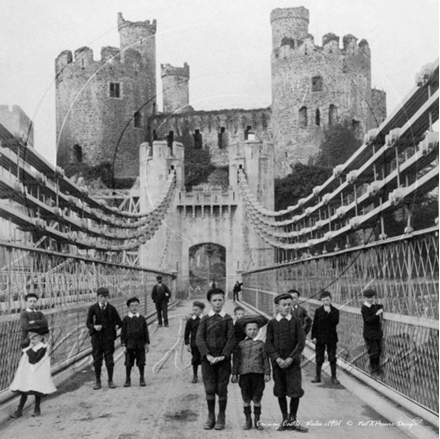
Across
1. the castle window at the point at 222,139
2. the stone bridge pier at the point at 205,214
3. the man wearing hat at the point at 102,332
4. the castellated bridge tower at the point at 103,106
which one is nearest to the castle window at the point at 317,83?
the castle window at the point at 222,139

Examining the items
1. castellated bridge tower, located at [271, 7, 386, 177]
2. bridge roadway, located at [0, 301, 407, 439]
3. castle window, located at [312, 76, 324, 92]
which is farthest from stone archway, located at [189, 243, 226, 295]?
bridge roadway, located at [0, 301, 407, 439]

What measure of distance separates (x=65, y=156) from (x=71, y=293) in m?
41.3

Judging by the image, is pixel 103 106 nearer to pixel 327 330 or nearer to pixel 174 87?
pixel 174 87

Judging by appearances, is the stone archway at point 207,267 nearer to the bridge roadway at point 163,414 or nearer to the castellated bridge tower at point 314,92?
the castellated bridge tower at point 314,92

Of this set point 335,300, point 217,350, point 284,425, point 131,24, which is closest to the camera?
point 284,425

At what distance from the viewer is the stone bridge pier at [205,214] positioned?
32188 millimetres

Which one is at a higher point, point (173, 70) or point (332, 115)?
point (173, 70)

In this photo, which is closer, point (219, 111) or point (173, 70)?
point (219, 111)

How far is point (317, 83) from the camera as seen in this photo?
46156 millimetres

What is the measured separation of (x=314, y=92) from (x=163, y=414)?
4102 centimetres

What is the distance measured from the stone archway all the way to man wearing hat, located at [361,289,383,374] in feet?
95.1

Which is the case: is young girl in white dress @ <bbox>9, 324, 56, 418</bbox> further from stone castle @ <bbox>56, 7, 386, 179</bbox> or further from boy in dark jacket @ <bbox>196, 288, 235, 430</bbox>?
stone castle @ <bbox>56, 7, 386, 179</bbox>

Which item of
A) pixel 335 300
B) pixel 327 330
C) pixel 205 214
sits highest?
pixel 205 214

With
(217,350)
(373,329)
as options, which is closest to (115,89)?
(373,329)
